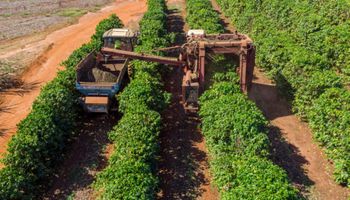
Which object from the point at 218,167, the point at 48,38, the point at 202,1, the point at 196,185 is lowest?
the point at 196,185

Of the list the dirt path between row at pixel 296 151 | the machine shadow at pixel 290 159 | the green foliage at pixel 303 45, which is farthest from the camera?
the green foliage at pixel 303 45

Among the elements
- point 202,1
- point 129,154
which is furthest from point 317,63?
point 202,1

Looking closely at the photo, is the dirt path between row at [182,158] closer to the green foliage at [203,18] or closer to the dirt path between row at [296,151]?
the dirt path between row at [296,151]

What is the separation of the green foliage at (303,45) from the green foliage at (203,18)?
10.2 feet

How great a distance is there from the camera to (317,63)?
22.5 metres

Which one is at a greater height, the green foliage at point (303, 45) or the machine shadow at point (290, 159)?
the green foliage at point (303, 45)

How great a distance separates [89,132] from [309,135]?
40.5 ft

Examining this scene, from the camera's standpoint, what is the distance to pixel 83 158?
18562 mm

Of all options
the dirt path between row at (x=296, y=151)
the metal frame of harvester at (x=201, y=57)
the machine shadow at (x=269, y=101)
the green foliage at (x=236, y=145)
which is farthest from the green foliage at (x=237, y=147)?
the machine shadow at (x=269, y=101)

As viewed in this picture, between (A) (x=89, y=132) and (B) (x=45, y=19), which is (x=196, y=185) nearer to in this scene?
(A) (x=89, y=132)

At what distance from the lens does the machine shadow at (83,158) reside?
16.8m

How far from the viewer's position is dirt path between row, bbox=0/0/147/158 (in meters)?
22.2

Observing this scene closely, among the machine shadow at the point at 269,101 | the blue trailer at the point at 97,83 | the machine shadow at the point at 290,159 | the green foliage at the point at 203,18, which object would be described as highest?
the green foliage at the point at 203,18

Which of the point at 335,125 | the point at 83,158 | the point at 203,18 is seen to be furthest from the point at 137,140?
Result: the point at 203,18
